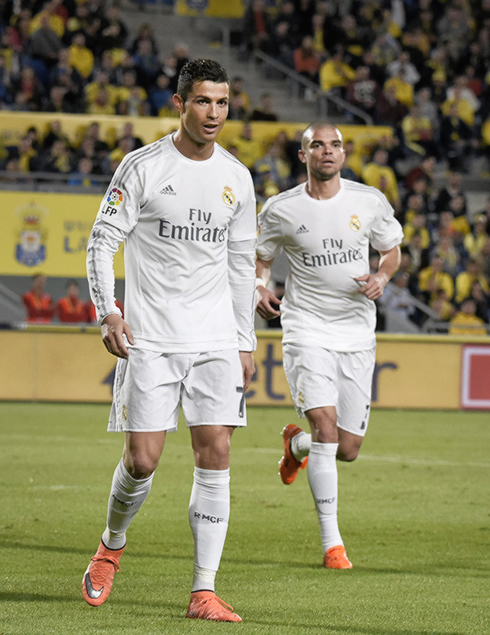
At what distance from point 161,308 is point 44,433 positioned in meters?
7.73

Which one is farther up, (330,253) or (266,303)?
(330,253)

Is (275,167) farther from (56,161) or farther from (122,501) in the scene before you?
(122,501)

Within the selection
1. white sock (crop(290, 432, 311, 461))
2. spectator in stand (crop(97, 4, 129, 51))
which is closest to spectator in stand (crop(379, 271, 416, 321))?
spectator in stand (crop(97, 4, 129, 51))

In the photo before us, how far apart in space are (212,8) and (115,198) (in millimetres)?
21863

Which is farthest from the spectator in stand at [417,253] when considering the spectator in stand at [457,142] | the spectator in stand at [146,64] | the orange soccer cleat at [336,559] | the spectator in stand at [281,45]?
the orange soccer cleat at [336,559]

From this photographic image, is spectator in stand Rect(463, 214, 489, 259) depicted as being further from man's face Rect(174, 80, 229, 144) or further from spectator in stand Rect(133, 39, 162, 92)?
man's face Rect(174, 80, 229, 144)

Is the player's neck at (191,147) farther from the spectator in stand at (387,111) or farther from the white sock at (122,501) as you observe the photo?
the spectator in stand at (387,111)

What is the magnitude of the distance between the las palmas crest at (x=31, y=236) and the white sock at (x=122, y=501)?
527 inches

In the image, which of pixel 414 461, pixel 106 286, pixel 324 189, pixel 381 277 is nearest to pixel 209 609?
pixel 106 286

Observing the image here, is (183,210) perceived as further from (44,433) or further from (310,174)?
(44,433)

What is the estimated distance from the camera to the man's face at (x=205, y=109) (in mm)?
5016

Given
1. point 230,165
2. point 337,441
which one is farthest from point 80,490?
point 230,165

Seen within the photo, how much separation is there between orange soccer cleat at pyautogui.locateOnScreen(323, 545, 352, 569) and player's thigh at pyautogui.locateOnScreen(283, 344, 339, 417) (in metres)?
0.89

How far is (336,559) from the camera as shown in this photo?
625 cm
